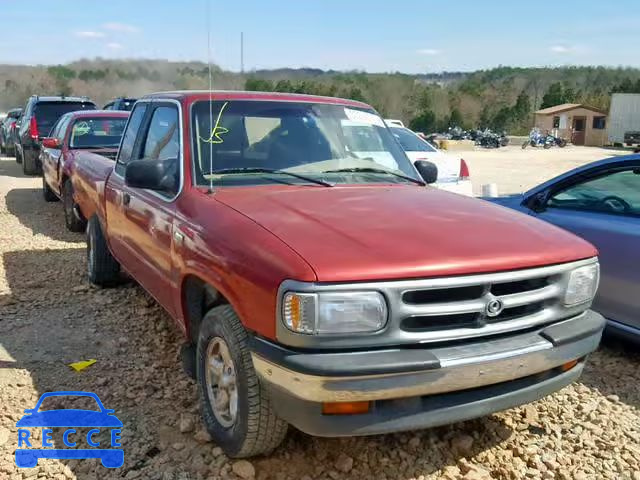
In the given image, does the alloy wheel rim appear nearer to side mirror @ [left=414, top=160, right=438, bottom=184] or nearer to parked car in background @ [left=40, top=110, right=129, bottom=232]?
side mirror @ [left=414, top=160, right=438, bottom=184]

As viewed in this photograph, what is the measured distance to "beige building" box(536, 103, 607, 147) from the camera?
5414cm

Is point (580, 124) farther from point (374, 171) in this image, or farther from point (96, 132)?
point (374, 171)

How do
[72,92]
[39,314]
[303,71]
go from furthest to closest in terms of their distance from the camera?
[72,92]
[303,71]
[39,314]

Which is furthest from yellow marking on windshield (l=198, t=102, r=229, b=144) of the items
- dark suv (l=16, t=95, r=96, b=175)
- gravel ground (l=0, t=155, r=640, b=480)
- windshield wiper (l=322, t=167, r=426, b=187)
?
dark suv (l=16, t=95, r=96, b=175)

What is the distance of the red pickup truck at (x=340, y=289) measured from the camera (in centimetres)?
237

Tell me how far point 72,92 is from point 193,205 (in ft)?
116

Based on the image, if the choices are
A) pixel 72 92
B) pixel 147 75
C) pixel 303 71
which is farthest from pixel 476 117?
pixel 303 71

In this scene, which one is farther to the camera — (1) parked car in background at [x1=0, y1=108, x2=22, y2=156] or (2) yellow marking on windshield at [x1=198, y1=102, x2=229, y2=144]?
(1) parked car in background at [x1=0, y1=108, x2=22, y2=156]

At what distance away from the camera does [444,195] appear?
11.9 ft

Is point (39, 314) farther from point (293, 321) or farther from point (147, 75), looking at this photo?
point (147, 75)

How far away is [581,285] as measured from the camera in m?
2.93

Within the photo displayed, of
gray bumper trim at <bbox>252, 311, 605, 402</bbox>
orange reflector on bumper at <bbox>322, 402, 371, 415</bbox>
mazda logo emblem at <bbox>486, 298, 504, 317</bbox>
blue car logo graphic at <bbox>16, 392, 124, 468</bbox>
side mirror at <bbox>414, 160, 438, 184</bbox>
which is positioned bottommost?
blue car logo graphic at <bbox>16, 392, 124, 468</bbox>

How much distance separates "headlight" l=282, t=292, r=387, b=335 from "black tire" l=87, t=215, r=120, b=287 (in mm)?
3563

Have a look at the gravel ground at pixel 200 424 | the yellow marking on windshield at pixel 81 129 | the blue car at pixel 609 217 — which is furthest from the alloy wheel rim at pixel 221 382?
the yellow marking on windshield at pixel 81 129
